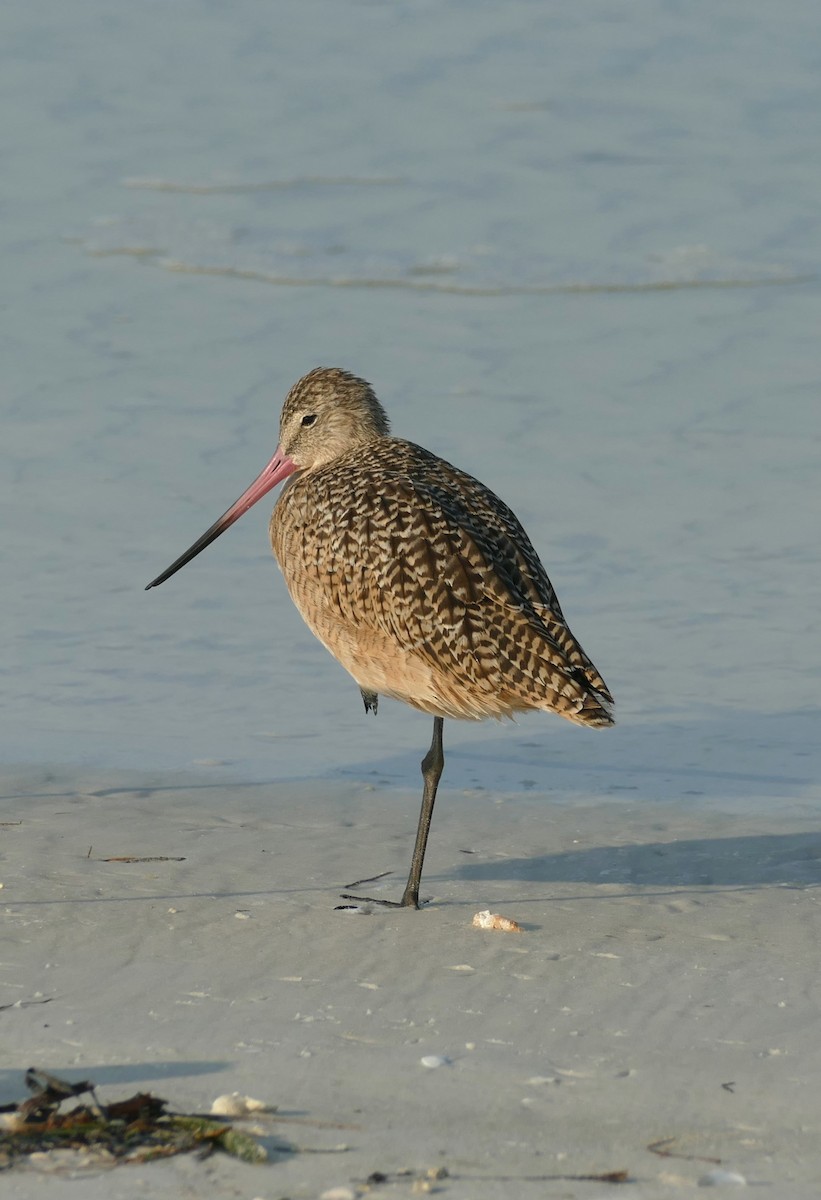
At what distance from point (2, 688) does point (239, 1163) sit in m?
3.63

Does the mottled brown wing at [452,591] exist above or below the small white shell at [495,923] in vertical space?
above

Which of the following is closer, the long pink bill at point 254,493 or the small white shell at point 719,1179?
the small white shell at point 719,1179

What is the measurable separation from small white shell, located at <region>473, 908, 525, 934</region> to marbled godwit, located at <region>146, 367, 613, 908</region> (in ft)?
0.75

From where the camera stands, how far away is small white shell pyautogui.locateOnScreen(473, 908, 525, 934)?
5035 mm

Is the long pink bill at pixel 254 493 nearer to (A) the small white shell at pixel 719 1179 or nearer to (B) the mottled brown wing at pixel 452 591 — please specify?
(B) the mottled brown wing at pixel 452 591

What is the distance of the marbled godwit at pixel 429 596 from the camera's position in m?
5.25

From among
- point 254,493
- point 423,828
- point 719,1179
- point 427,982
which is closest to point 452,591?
point 423,828

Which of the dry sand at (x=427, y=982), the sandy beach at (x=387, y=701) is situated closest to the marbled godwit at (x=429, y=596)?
the dry sand at (x=427, y=982)

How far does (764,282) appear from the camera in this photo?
1184 cm

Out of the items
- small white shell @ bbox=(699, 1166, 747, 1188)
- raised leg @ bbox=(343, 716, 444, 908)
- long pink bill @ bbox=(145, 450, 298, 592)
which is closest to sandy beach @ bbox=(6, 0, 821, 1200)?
small white shell @ bbox=(699, 1166, 747, 1188)

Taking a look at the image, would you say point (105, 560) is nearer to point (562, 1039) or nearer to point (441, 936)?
point (441, 936)

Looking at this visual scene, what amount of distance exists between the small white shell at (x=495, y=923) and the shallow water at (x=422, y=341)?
128 cm

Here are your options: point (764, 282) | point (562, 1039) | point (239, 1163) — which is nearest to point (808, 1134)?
point (562, 1039)

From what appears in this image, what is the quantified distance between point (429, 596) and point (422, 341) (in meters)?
5.66
